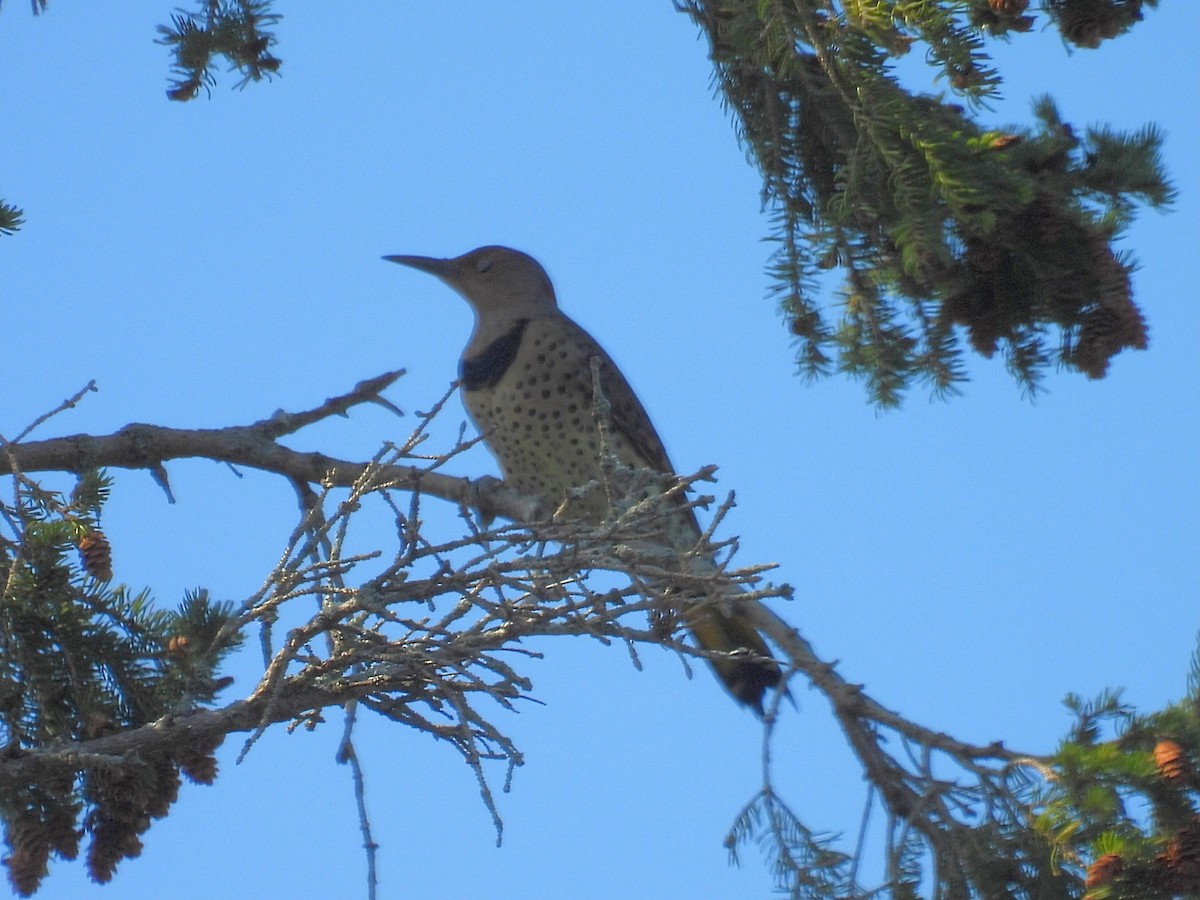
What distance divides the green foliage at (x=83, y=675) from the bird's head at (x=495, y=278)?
9.06ft

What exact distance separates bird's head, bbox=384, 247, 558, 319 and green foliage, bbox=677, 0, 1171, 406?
1889 millimetres

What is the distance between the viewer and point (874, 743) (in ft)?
10.7

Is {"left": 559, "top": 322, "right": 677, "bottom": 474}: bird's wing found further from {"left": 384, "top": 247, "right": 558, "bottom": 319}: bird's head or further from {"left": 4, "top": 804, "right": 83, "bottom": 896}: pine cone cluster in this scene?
{"left": 4, "top": 804, "right": 83, "bottom": 896}: pine cone cluster

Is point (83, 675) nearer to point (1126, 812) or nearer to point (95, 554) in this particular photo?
point (95, 554)

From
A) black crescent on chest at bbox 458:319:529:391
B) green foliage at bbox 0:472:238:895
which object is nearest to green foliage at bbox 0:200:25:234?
green foliage at bbox 0:472:238:895

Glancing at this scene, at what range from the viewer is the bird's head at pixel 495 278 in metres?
5.73

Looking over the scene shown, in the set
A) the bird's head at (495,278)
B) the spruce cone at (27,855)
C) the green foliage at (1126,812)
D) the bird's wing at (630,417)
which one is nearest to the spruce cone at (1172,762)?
the green foliage at (1126,812)

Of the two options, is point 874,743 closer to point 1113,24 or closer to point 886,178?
point 886,178

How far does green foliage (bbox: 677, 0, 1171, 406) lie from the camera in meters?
3.16

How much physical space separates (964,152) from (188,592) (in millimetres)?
1867

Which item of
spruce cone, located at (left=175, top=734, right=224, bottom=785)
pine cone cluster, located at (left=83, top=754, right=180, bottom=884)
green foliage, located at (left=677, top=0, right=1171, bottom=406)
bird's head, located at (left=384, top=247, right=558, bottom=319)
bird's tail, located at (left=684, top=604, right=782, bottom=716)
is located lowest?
pine cone cluster, located at (left=83, top=754, right=180, bottom=884)

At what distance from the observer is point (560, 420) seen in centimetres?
496

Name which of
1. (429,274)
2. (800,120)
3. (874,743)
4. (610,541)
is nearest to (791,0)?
(800,120)

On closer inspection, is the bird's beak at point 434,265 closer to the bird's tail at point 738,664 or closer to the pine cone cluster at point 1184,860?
the bird's tail at point 738,664
